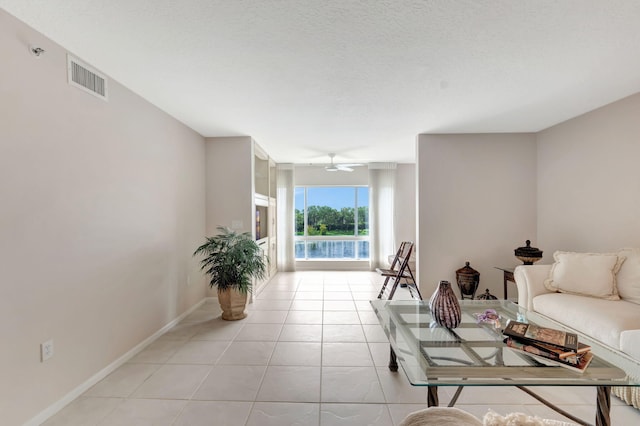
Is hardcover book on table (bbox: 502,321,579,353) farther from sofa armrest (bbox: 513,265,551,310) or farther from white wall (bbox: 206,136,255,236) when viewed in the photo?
white wall (bbox: 206,136,255,236)

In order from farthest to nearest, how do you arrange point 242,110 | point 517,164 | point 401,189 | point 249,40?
point 401,189 < point 517,164 < point 242,110 < point 249,40

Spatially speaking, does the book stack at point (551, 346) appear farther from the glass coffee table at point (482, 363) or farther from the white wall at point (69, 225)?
the white wall at point (69, 225)

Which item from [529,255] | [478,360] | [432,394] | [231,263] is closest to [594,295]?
[529,255]

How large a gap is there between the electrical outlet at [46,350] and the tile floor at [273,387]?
0.38 m

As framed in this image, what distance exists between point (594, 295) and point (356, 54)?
2912 millimetres

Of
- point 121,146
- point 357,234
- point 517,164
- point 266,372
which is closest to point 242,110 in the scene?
point 121,146

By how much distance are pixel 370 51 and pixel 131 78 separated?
1954 mm

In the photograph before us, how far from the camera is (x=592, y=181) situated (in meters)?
3.13

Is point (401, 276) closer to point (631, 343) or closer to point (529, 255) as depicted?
point (529, 255)

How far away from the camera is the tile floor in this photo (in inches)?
68.9

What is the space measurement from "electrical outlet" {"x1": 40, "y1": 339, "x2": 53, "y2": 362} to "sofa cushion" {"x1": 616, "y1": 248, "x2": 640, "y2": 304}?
4378 millimetres

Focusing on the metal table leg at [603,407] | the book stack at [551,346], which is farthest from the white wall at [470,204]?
the metal table leg at [603,407]

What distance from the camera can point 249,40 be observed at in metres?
1.81

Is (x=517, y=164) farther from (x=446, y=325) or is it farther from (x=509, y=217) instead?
(x=446, y=325)
